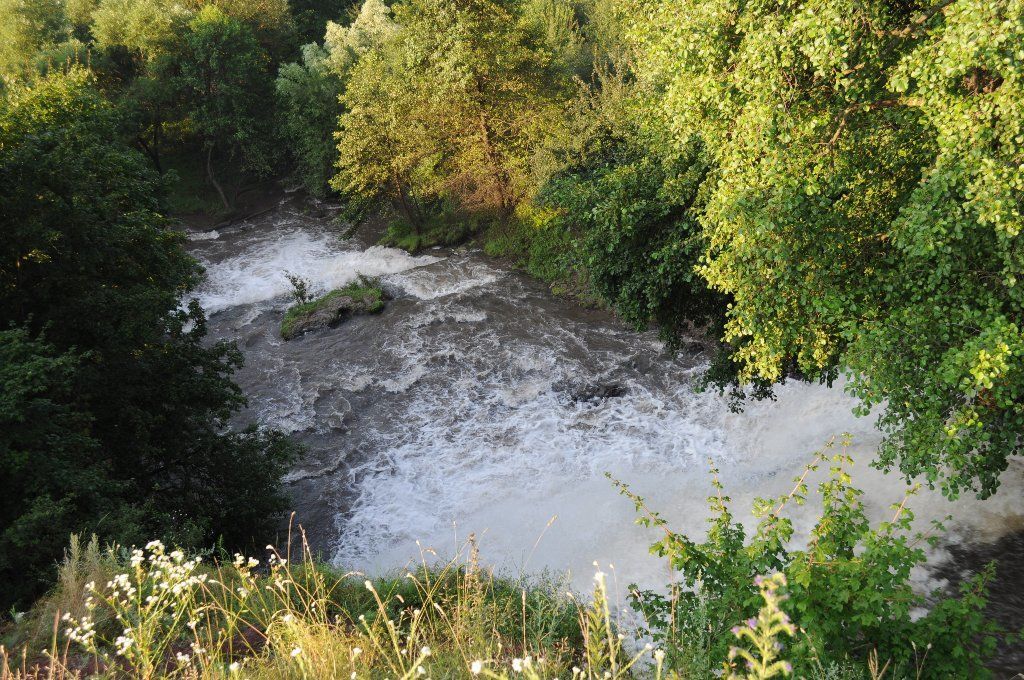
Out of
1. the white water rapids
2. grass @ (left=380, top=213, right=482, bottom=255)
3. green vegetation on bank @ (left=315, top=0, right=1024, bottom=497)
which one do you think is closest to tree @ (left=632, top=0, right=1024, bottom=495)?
green vegetation on bank @ (left=315, top=0, right=1024, bottom=497)

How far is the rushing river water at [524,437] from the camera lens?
11570 millimetres

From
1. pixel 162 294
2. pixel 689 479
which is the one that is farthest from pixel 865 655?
pixel 162 294

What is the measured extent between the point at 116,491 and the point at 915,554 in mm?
10519

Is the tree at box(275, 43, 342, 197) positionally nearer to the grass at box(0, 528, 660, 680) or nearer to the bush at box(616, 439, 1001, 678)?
the grass at box(0, 528, 660, 680)

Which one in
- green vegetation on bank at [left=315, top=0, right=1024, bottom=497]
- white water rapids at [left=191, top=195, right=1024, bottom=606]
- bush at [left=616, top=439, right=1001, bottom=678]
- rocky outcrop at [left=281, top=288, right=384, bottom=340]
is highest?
green vegetation on bank at [left=315, top=0, right=1024, bottom=497]

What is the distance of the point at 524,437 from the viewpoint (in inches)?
603

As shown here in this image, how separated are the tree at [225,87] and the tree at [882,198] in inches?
1319

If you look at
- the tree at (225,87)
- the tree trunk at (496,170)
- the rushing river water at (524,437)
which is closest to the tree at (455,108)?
the tree trunk at (496,170)

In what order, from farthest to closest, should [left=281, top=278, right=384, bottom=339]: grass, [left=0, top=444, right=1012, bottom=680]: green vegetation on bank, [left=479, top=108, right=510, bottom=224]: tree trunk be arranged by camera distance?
[left=479, top=108, right=510, bottom=224]: tree trunk, [left=281, top=278, right=384, bottom=339]: grass, [left=0, top=444, right=1012, bottom=680]: green vegetation on bank

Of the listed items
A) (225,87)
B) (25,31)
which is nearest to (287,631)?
(225,87)

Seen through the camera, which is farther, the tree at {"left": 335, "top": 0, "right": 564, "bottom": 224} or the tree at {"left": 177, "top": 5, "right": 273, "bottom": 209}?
the tree at {"left": 177, "top": 5, "right": 273, "bottom": 209}

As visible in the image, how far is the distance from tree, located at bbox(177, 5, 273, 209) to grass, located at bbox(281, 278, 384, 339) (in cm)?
1729

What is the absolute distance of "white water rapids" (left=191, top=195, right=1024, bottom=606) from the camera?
11.9 meters

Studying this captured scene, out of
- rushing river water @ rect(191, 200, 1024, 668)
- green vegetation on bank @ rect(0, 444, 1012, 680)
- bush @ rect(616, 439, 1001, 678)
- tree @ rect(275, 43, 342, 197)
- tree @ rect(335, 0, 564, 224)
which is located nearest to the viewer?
green vegetation on bank @ rect(0, 444, 1012, 680)
